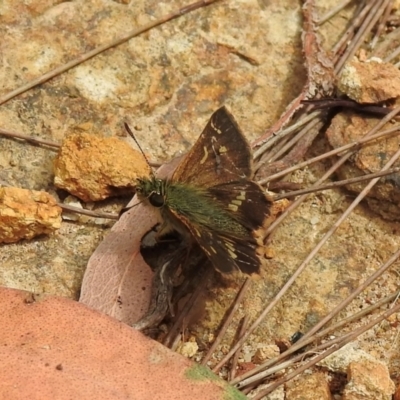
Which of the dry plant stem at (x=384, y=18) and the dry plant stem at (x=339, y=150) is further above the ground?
the dry plant stem at (x=384, y=18)

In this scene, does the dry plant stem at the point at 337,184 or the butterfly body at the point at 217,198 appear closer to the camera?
the butterfly body at the point at 217,198

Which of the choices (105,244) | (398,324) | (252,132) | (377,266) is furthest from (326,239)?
(105,244)

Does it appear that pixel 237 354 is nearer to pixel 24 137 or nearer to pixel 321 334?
pixel 321 334

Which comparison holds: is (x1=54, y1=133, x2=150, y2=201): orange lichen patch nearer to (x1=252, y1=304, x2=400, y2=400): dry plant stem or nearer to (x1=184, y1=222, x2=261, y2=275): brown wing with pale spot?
(x1=184, y1=222, x2=261, y2=275): brown wing with pale spot

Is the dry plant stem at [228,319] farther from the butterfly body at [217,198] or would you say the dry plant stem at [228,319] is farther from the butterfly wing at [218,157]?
the butterfly wing at [218,157]

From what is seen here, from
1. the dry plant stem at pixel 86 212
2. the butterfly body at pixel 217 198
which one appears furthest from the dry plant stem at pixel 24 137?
the butterfly body at pixel 217 198

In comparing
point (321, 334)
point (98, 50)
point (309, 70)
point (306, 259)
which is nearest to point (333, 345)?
point (321, 334)

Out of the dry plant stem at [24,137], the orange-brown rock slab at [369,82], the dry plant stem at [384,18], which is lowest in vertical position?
the dry plant stem at [24,137]
